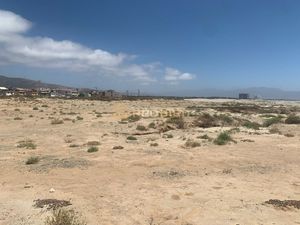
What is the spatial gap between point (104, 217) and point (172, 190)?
296 centimetres

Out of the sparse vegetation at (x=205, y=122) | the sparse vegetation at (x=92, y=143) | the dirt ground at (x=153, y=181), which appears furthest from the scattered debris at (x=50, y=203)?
the sparse vegetation at (x=205, y=122)

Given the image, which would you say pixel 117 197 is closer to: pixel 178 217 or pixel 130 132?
pixel 178 217

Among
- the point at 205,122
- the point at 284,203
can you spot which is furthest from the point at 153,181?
Answer: the point at 205,122

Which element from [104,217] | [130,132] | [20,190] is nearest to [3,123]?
[130,132]

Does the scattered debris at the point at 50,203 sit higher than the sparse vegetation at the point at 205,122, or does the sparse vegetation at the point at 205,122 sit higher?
the sparse vegetation at the point at 205,122

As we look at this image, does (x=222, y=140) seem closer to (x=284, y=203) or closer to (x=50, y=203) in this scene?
(x=284, y=203)

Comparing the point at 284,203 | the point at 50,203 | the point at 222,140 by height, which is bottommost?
the point at 50,203

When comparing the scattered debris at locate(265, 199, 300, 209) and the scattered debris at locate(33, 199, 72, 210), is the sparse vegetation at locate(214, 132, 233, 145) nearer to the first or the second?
the scattered debris at locate(265, 199, 300, 209)

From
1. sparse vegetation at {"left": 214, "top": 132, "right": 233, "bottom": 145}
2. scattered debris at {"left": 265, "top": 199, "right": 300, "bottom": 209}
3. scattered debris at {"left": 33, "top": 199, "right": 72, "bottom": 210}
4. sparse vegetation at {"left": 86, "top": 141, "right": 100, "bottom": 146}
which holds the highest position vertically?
sparse vegetation at {"left": 214, "top": 132, "right": 233, "bottom": 145}

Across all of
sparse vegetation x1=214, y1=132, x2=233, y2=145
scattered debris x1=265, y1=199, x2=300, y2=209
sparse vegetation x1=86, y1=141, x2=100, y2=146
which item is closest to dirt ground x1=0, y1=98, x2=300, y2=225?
sparse vegetation x1=86, y1=141, x2=100, y2=146

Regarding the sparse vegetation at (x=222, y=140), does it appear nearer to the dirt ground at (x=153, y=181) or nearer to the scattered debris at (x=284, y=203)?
the dirt ground at (x=153, y=181)

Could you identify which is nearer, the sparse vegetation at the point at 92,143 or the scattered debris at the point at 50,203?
the scattered debris at the point at 50,203

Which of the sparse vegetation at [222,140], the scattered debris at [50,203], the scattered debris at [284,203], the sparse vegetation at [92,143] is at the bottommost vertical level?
the scattered debris at [50,203]

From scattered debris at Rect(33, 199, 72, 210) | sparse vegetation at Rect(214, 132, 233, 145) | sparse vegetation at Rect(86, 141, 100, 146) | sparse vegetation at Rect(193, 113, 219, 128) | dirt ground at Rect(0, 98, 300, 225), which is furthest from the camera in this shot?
sparse vegetation at Rect(193, 113, 219, 128)
